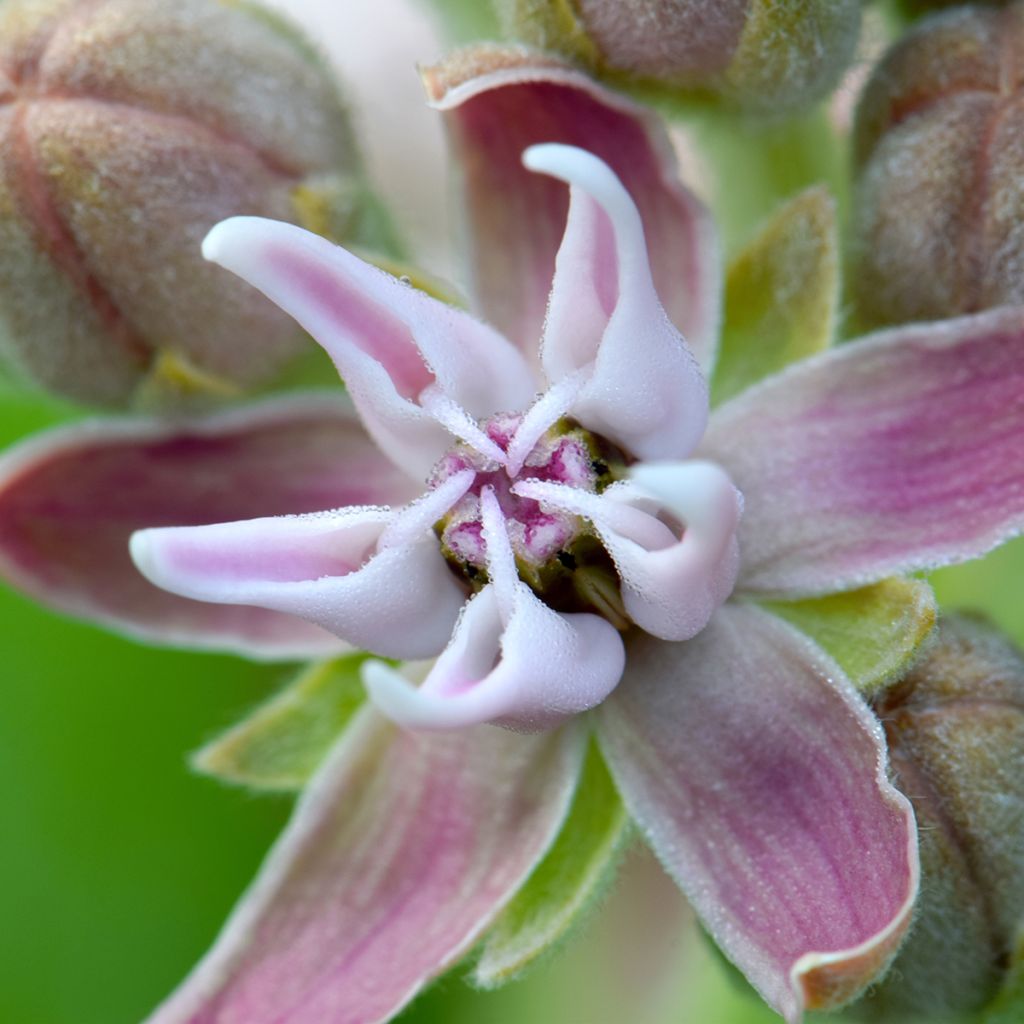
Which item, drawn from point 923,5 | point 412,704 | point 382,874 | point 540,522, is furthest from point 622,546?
point 923,5

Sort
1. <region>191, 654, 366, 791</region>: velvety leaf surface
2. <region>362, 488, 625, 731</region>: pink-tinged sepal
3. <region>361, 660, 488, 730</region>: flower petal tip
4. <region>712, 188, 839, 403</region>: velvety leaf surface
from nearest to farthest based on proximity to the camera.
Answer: <region>361, 660, 488, 730</region>: flower petal tip → <region>362, 488, 625, 731</region>: pink-tinged sepal → <region>712, 188, 839, 403</region>: velvety leaf surface → <region>191, 654, 366, 791</region>: velvety leaf surface

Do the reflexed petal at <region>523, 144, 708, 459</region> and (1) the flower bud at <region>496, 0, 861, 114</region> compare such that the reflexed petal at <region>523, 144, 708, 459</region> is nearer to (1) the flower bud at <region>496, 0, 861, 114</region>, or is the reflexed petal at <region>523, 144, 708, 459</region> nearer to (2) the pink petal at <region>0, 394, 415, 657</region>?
(1) the flower bud at <region>496, 0, 861, 114</region>

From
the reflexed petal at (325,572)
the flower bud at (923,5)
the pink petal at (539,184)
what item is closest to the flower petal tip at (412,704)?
the reflexed petal at (325,572)

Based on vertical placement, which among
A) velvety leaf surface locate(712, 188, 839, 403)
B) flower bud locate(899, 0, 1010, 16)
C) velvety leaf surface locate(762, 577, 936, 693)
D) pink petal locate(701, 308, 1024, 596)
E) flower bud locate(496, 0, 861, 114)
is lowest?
velvety leaf surface locate(762, 577, 936, 693)

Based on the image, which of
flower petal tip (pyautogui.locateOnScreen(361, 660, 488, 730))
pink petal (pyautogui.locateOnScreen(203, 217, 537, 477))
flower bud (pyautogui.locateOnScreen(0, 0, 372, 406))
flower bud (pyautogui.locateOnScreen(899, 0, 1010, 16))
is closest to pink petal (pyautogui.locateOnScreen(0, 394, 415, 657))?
flower bud (pyautogui.locateOnScreen(0, 0, 372, 406))

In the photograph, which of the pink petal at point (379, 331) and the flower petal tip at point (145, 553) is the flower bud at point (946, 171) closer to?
the pink petal at point (379, 331)
